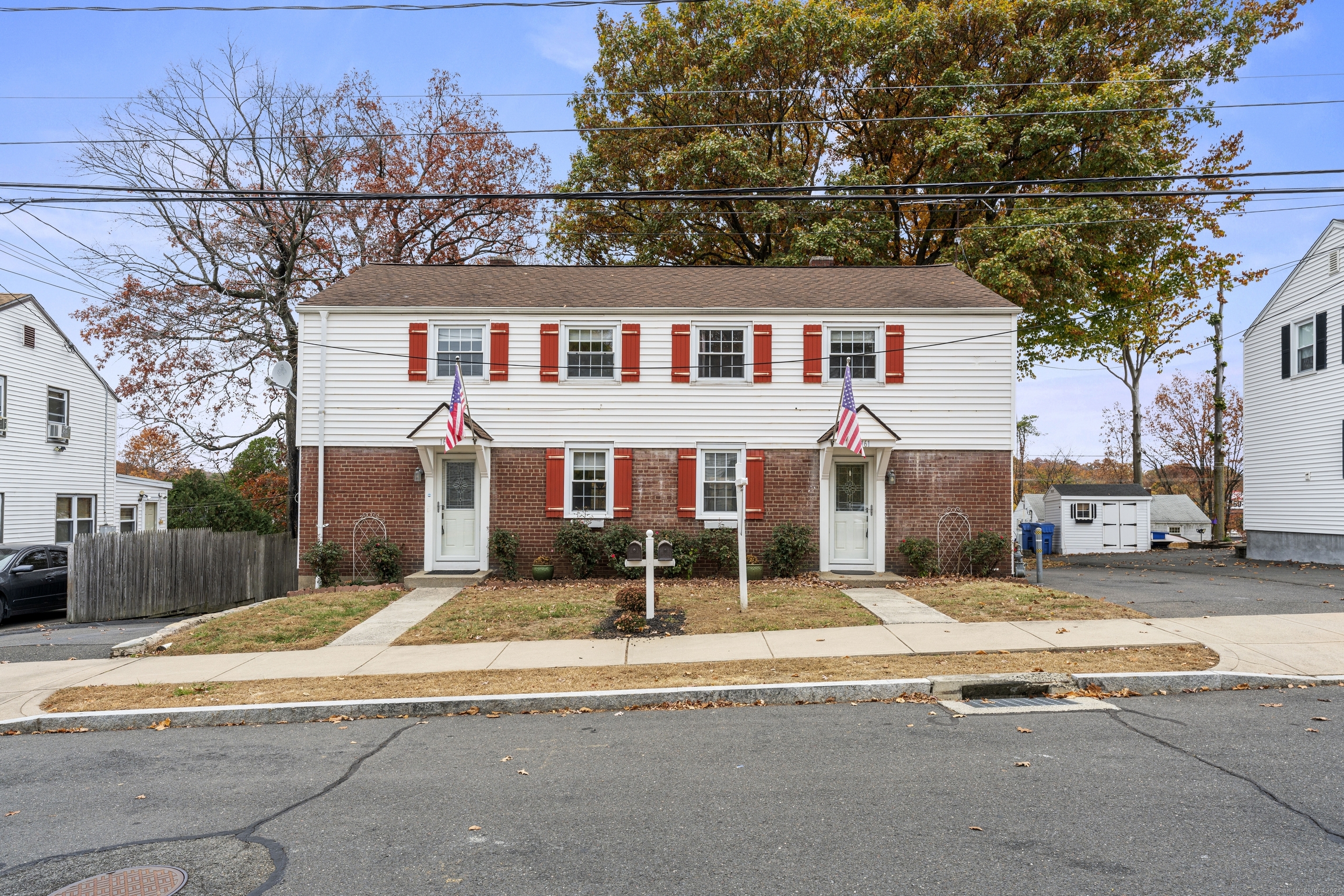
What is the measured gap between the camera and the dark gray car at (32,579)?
15.7m

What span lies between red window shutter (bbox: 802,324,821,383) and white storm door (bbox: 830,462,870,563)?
184 cm

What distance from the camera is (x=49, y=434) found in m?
23.5

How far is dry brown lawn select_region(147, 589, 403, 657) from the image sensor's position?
10.6 meters

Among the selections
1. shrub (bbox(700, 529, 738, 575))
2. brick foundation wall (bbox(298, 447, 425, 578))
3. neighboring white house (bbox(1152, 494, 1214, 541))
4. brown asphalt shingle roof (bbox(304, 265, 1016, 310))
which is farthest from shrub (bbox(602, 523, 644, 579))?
neighboring white house (bbox(1152, 494, 1214, 541))

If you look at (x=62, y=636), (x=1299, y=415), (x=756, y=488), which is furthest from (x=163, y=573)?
(x=1299, y=415)

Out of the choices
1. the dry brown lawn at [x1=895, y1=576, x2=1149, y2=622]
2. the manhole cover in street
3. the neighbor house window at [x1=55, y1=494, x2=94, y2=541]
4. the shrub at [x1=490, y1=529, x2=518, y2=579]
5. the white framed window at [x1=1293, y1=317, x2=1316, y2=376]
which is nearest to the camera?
the manhole cover in street

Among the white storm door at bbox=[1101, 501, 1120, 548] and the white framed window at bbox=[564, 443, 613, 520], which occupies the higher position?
the white framed window at bbox=[564, 443, 613, 520]

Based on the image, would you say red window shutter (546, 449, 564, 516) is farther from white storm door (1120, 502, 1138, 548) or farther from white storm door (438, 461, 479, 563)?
white storm door (1120, 502, 1138, 548)

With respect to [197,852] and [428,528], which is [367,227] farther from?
[197,852]

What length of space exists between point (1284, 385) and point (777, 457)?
16.3m

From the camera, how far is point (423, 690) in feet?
26.3

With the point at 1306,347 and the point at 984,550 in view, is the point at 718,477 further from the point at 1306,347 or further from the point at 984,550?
the point at 1306,347

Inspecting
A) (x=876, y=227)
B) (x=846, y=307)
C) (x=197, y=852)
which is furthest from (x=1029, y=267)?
(x=197, y=852)

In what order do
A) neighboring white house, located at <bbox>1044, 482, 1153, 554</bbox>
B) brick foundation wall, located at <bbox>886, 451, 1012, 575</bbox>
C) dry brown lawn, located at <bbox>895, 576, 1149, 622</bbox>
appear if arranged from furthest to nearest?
neighboring white house, located at <bbox>1044, 482, 1153, 554</bbox> < brick foundation wall, located at <bbox>886, 451, 1012, 575</bbox> < dry brown lawn, located at <bbox>895, 576, 1149, 622</bbox>
